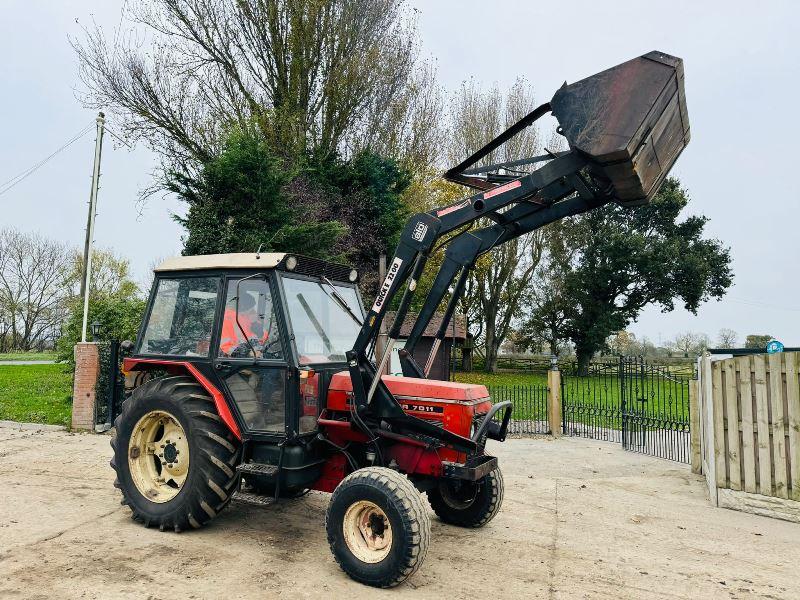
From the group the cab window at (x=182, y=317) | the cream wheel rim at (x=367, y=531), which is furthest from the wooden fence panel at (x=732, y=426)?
the cab window at (x=182, y=317)

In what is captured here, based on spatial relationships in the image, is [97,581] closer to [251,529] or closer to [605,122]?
[251,529]

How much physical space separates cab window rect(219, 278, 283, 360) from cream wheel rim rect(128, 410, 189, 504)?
850 millimetres

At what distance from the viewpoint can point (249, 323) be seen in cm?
502

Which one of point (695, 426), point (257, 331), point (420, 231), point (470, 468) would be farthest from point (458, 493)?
point (695, 426)

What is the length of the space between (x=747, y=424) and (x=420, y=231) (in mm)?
4776

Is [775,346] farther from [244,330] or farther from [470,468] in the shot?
[244,330]

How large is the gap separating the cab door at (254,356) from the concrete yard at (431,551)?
105cm

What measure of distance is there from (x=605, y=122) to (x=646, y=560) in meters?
3.54

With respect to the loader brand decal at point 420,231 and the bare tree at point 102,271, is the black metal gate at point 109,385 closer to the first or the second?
the loader brand decal at point 420,231

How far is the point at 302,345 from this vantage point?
193 inches

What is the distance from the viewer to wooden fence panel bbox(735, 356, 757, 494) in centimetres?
651

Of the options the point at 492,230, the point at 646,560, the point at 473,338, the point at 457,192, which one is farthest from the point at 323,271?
the point at 473,338

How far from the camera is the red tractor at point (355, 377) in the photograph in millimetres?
4062

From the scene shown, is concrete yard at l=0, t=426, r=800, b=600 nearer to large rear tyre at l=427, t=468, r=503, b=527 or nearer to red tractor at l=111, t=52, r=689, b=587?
large rear tyre at l=427, t=468, r=503, b=527
